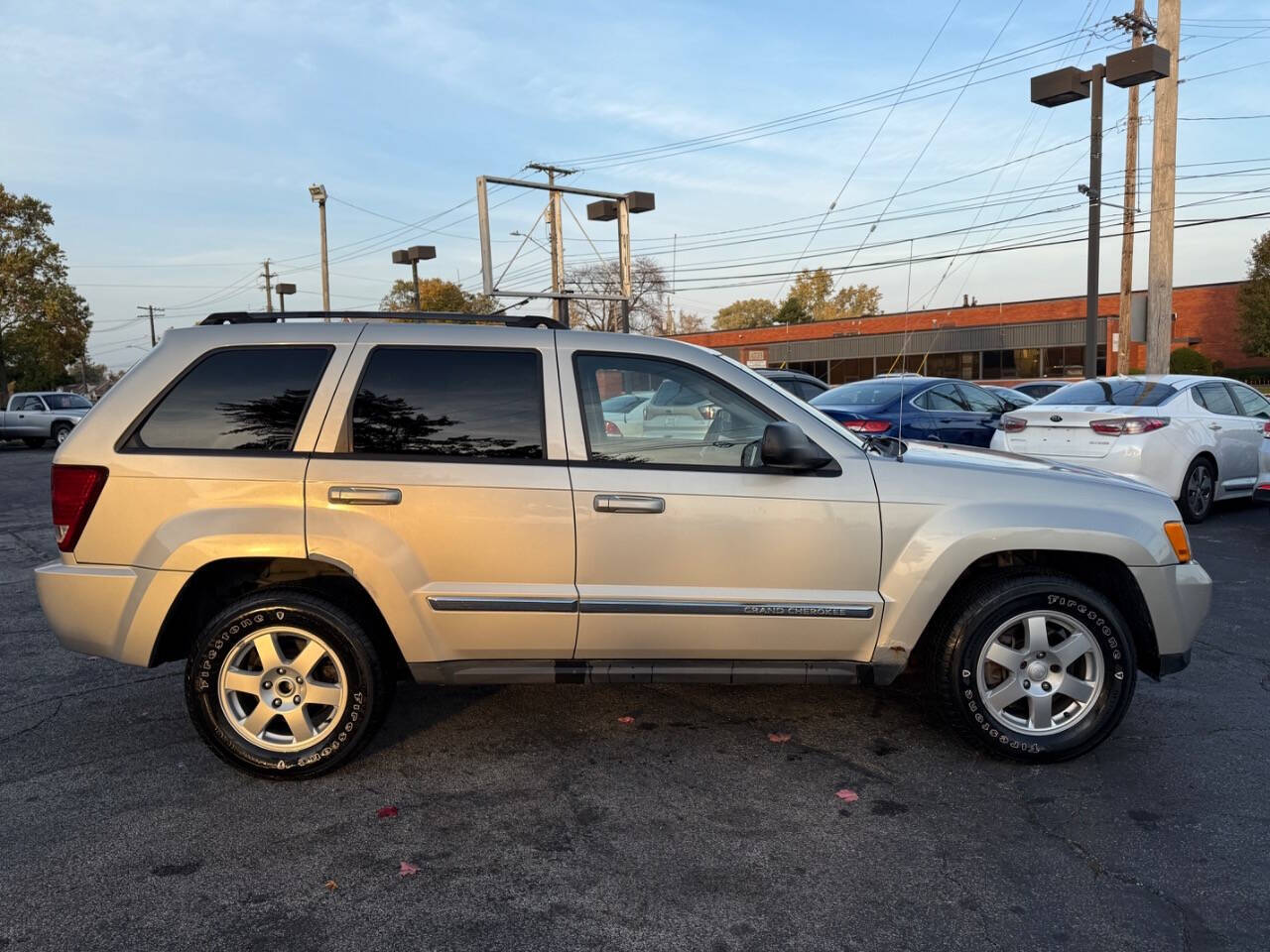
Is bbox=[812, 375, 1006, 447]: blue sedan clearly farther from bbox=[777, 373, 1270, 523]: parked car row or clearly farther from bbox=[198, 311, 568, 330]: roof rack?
bbox=[198, 311, 568, 330]: roof rack

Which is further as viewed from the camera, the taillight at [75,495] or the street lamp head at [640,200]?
the street lamp head at [640,200]

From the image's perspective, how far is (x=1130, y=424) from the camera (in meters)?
9.38

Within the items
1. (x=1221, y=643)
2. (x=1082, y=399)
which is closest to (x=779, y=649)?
(x=1221, y=643)

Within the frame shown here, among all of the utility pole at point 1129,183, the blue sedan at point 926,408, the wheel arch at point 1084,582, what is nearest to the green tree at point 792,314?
the utility pole at point 1129,183

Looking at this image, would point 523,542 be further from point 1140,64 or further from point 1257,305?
point 1257,305

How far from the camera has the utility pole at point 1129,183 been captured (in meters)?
19.5

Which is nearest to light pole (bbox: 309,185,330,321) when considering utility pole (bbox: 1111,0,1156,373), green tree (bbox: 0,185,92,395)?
green tree (bbox: 0,185,92,395)

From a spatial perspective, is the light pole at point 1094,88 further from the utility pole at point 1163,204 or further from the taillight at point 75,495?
the taillight at point 75,495

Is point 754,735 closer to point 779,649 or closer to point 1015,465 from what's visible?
point 779,649

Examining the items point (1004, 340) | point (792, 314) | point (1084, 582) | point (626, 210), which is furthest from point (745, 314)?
point (1084, 582)

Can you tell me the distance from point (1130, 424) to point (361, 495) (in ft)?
27.5

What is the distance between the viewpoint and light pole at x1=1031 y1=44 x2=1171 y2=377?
14.9 meters

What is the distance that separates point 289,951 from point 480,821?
895 mm

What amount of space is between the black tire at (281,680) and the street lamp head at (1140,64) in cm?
1603
